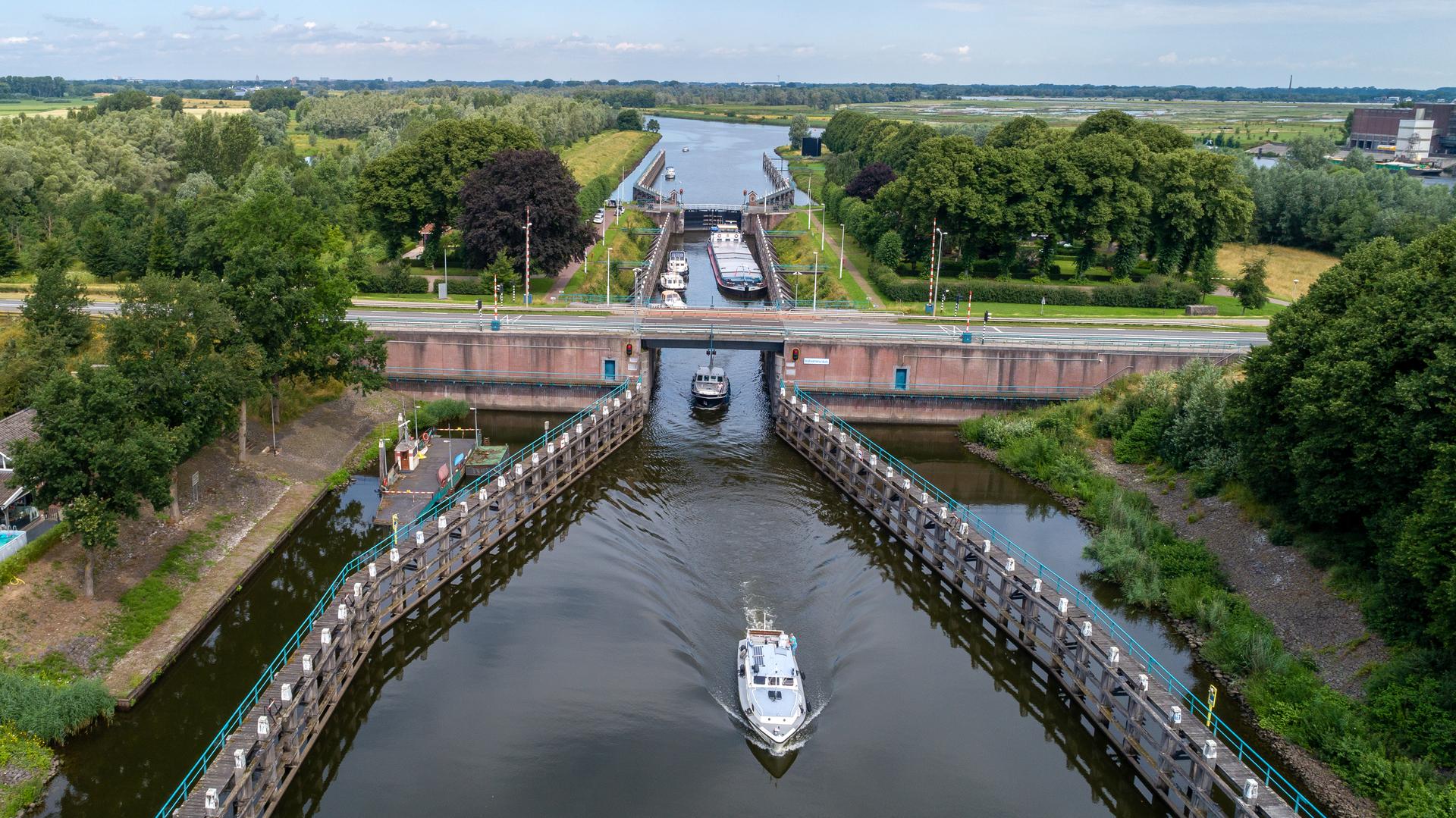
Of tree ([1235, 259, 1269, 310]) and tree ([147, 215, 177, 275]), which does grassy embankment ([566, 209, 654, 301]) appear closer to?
tree ([147, 215, 177, 275])

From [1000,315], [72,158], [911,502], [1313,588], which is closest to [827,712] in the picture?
[911,502]

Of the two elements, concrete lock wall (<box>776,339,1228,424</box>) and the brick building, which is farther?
the brick building

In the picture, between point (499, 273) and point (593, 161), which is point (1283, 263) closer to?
point (499, 273)

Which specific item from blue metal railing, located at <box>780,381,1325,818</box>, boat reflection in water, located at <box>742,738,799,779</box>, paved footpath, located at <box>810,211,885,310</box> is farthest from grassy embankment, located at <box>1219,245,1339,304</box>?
boat reflection in water, located at <box>742,738,799,779</box>

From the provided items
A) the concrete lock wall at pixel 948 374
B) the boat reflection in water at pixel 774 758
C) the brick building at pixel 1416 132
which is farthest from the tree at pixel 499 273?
the brick building at pixel 1416 132

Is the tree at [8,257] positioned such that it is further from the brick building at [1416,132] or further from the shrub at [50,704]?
the brick building at [1416,132]

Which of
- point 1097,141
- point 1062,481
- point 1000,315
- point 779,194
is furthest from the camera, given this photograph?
point 779,194

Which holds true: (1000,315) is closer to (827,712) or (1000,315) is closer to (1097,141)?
(1097,141)
